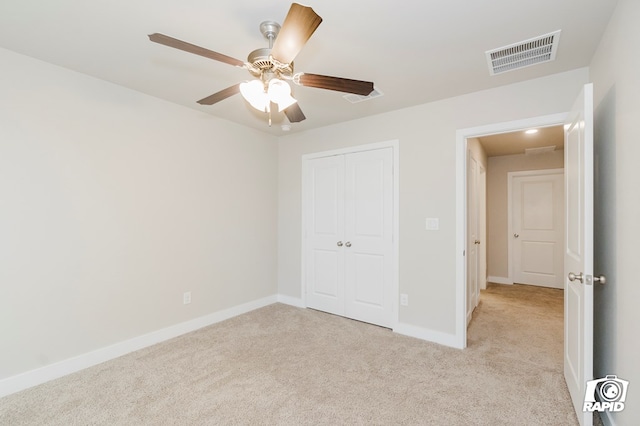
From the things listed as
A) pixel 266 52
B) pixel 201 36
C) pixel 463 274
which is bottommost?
pixel 463 274

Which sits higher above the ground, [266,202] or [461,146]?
[461,146]

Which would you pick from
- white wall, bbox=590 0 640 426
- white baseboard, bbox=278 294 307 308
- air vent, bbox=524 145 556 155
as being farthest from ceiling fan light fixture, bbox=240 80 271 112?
air vent, bbox=524 145 556 155

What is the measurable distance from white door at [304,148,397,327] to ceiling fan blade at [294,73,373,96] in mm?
1795

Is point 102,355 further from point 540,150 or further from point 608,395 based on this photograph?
point 540,150

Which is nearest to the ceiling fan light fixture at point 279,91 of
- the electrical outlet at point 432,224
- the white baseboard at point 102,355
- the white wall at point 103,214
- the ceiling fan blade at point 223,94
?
the ceiling fan blade at point 223,94

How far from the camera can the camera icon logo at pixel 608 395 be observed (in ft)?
5.22

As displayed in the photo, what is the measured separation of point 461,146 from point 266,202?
256 cm

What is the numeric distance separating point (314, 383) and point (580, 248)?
Answer: 2.01 m

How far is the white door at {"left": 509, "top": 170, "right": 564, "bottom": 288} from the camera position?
17.5ft

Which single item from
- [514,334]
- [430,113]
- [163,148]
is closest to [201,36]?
[163,148]

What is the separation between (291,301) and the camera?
4281mm

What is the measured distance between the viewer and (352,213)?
3.73 meters

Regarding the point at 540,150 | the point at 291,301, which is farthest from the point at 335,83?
the point at 540,150

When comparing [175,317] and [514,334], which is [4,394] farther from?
[514,334]
